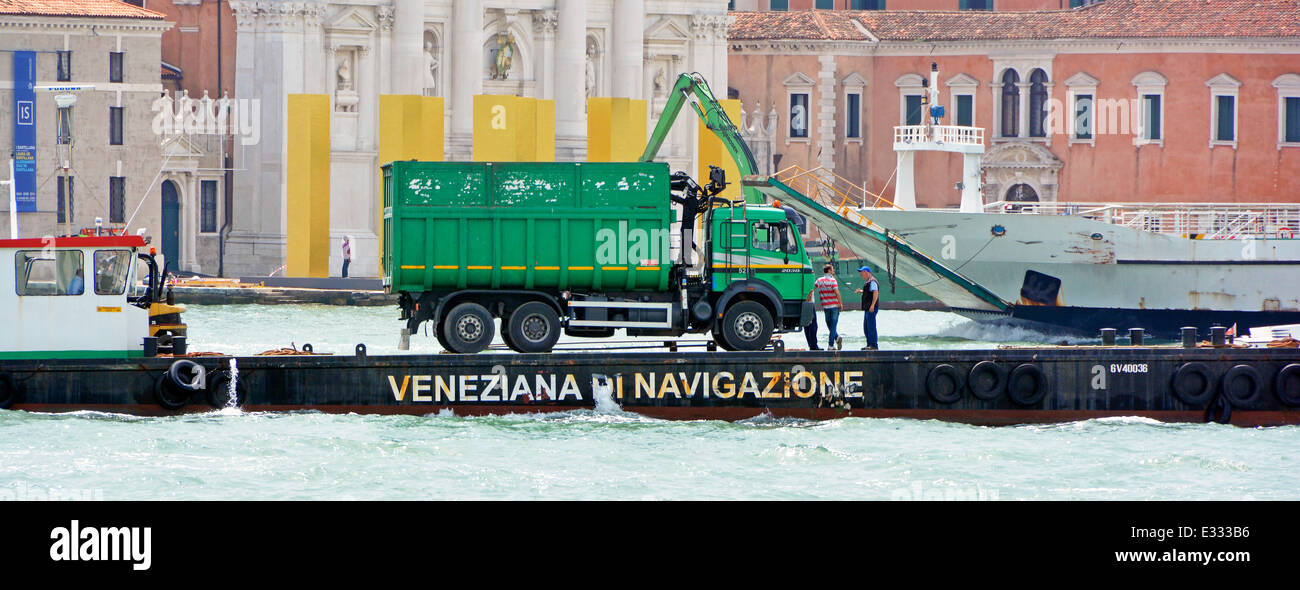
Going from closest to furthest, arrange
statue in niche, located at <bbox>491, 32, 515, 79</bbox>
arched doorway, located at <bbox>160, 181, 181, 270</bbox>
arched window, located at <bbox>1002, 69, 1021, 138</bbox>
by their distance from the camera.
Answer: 1. arched doorway, located at <bbox>160, 181, 181, 270</bbox>
2. statue in niche, located at <bbox>491, 32, 515, 79</bbox>
3. arched window, located at <bbox>1002, 69, 1021, 138</bbox>

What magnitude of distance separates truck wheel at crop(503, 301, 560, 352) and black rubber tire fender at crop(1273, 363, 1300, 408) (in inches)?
344

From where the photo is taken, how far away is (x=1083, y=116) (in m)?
59.7

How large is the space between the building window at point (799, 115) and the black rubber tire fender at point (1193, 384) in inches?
1553

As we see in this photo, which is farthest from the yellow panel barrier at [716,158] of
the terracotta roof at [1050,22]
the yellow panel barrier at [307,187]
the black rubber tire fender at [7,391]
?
the black rubber tire fender at [7,391]

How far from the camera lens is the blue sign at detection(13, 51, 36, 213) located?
5322cm

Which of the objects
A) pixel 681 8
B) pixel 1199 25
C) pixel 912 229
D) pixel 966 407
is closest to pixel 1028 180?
pixel 1199 25

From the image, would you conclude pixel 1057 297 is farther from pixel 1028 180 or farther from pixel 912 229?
pixel 1028 180

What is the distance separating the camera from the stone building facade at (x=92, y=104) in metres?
53.4

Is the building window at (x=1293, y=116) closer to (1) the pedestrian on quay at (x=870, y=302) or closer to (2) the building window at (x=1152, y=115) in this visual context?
(2) the building window at (x=1152, y=115)

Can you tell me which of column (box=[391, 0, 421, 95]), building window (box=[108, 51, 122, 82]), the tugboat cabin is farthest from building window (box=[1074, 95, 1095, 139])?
the tugboat cabin

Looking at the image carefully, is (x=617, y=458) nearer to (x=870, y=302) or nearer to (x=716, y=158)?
(x=870, y=302)

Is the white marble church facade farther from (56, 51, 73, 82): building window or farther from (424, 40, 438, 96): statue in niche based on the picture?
(56, 51, 73, 82): building window

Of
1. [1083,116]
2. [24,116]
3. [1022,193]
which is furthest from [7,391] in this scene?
[1022,193]

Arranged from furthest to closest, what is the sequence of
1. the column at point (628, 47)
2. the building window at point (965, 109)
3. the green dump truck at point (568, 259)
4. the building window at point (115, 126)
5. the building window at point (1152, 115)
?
the building window at point (965, 109) < the column at point (628, 47) < the building window at point (1152, 115) < the building window at point (115, 126) < the green dump truck at point (568, 259)
